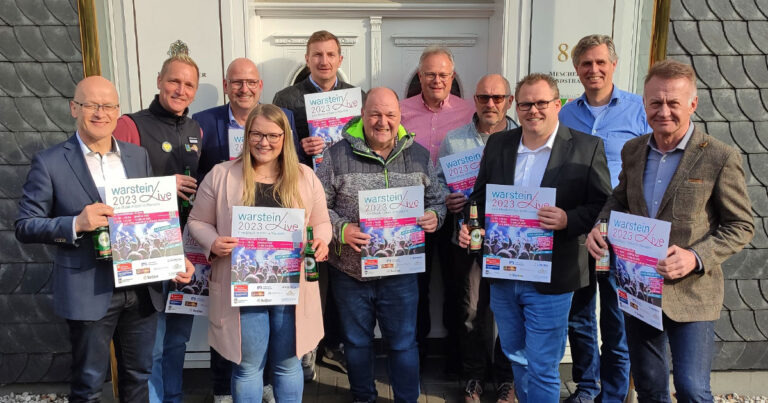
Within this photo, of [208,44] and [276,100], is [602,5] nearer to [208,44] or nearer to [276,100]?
[276,100]

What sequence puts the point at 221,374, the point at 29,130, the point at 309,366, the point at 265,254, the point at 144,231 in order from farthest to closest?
the point at 309,366 < the point at 29,130 < the point at 221,374 < the point at 265,254 < the point at 144,231

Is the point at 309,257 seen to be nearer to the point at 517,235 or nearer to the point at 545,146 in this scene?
the point at 517,235

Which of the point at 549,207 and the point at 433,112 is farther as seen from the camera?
the point at 433,112

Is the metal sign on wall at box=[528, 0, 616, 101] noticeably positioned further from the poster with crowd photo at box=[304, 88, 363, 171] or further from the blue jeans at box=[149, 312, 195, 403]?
the blue jeans at box=[149, 312, 195, 403]

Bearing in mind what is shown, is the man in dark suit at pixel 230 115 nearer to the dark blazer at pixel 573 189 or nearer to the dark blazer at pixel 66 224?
the dark blazer at pixel 66 224

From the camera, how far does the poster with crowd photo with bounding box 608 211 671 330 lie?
2.57 meters

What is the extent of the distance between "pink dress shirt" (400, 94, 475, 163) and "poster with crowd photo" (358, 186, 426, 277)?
868mm

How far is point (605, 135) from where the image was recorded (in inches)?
141

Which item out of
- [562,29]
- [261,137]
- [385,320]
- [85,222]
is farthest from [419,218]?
[562,29]

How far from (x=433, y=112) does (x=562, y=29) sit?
1227 millimetres

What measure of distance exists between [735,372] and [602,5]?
323 cm

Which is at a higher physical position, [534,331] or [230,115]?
[230,115]

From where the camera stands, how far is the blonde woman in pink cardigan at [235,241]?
305 centimetres

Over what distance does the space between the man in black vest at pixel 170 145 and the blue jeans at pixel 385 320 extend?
3.57 feet
